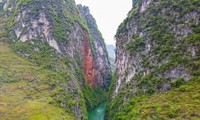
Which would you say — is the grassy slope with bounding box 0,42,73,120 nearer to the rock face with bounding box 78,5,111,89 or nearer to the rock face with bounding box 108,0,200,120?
the rock face with bounding box 108,0,200,120

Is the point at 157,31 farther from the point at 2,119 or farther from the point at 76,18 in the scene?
the point at 76,18

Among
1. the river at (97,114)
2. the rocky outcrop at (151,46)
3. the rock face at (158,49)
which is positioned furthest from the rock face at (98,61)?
the rock face at (158,49)

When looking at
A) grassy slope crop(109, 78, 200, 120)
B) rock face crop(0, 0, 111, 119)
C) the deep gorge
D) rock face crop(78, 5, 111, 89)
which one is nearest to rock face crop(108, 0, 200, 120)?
the deep gorge

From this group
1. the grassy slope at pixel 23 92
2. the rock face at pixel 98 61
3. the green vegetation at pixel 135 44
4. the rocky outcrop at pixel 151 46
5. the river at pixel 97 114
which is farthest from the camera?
the rock face at pixel 98 61

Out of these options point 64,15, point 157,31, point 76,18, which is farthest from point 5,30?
point 157,31

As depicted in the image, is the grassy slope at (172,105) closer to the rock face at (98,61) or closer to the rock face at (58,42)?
the rock face at (58,42)
